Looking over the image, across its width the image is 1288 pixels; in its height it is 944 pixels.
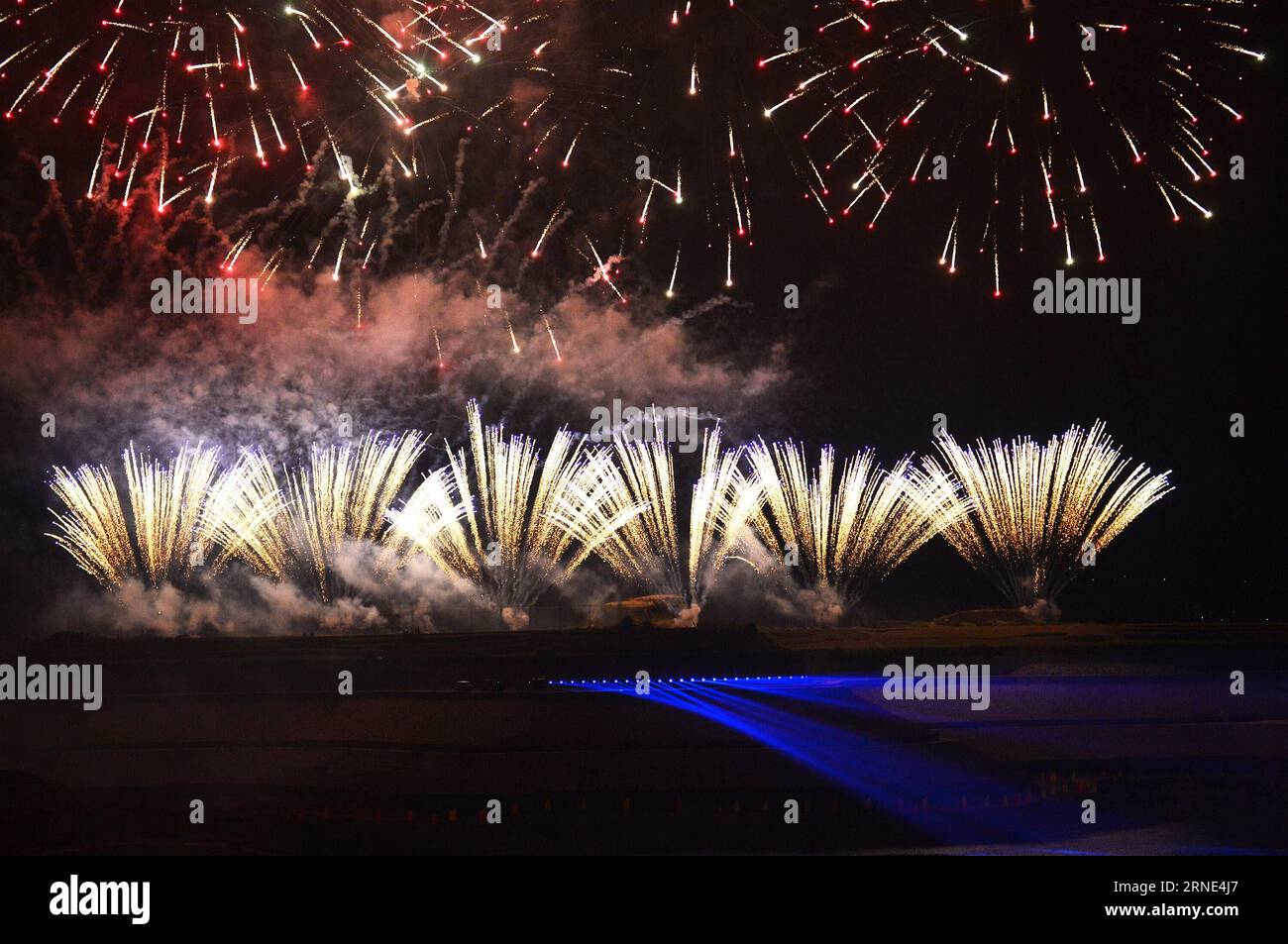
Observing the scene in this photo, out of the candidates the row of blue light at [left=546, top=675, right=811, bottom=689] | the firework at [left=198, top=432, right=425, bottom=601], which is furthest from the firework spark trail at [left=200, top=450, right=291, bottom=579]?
the row of blue light at [left=546, top=675, right=811, bottom=689]

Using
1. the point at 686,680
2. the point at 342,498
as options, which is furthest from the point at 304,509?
the point at 686,680

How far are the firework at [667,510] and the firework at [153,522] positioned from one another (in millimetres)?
11897

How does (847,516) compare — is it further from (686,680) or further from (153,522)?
(153,522)

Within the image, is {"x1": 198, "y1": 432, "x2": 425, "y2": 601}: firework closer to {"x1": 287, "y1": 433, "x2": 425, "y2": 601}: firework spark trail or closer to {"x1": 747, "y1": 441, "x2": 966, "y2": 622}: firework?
{"x1": 287, "y1": 433, "x2": 425, "y2": 601}: firework spark trail

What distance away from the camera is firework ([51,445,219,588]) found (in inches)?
1156

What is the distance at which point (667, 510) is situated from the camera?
99.8 ft

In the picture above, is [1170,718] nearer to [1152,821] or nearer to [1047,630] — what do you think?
[1152,821]

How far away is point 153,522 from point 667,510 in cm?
1497

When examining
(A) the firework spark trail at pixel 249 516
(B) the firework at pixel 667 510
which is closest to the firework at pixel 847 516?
(B) the firework at pixel 667 510

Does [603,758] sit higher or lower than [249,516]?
lower

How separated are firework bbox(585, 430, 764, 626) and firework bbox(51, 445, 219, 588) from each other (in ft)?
39.0

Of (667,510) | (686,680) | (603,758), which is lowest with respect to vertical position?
(603,758)

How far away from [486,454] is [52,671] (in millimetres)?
14101

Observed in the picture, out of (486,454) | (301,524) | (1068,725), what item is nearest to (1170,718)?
(1068,725)
